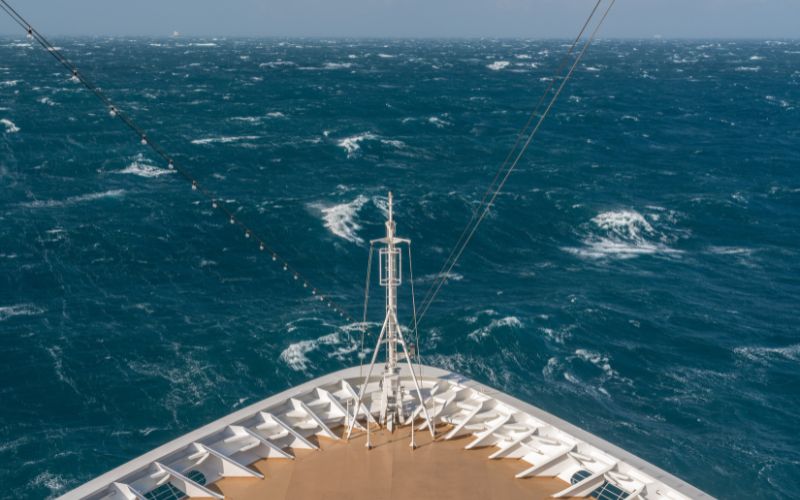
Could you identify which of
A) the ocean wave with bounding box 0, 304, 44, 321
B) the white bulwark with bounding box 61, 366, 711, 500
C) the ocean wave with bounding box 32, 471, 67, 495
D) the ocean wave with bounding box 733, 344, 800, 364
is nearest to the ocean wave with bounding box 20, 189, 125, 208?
the ocean wave with bounding box 0, 304, 44, 321

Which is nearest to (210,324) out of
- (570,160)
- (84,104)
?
(570,160)

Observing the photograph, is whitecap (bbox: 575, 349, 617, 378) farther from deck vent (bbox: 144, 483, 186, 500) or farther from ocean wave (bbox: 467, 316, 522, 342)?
deck vent (bbox: 144, 483, 186, 500)

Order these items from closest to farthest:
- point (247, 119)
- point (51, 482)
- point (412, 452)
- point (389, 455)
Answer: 1. point (389, 455)
2. point (412, 452)
3. point (51, 482)
4. point (247, 119)

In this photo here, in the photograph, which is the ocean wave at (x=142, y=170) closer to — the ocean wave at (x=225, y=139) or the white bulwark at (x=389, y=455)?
the ocean wave at (x=225, y=139)

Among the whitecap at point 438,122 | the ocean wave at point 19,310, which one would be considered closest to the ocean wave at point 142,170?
the ocean wave at point 19,310

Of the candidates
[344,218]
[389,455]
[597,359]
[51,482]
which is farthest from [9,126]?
[389,455]

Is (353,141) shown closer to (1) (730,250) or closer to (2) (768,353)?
(1) (730,250)
